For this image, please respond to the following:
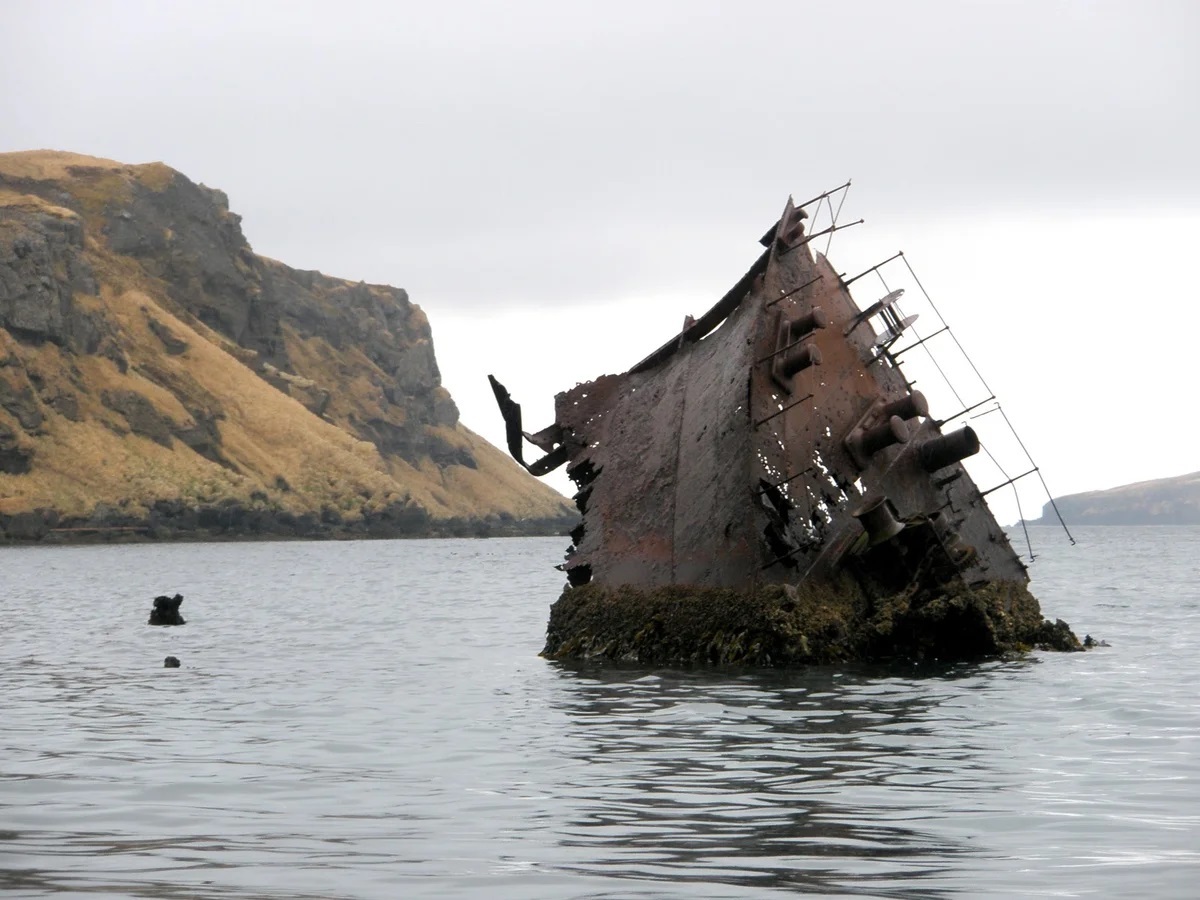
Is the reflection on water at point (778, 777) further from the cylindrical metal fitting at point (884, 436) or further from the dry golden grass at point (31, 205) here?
the dry golden grass at point (31, 205)

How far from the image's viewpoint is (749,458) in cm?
1534

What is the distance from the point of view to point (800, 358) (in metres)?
15.7

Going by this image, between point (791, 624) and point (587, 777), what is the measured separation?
5043mm

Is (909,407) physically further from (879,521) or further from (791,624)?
(791,624)

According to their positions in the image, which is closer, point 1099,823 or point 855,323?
point 1099,823

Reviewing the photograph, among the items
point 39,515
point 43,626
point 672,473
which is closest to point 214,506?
point 39,515

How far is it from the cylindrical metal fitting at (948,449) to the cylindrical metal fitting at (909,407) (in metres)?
0.38

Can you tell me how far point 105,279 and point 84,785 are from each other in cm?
14169

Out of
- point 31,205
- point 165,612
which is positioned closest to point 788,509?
point 165,612

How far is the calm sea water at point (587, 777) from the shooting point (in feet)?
24.2

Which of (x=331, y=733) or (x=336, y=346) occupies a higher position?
(x=336, y=346)

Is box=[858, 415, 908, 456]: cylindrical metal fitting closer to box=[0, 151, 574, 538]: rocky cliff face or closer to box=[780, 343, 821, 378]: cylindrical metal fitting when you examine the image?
box=[780, 343, 821, 378]: cylindrical metal fitting

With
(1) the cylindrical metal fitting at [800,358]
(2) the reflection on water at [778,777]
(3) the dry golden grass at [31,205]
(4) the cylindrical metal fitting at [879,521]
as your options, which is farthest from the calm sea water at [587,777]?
(3) the dry golden grass at [31,205]

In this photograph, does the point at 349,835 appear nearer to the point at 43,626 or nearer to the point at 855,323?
the point at 855,323
